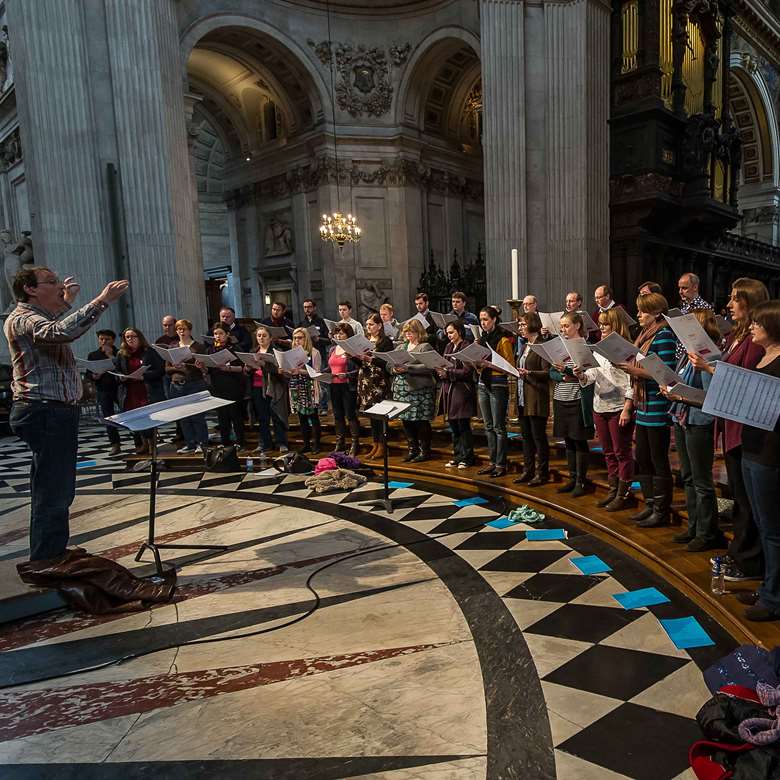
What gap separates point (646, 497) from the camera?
171 inches

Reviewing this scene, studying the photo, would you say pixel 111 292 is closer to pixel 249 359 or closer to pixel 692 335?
pixel 692 335

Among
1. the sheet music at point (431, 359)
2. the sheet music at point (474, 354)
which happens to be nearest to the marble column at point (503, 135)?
the sheet music at point (431, 359)

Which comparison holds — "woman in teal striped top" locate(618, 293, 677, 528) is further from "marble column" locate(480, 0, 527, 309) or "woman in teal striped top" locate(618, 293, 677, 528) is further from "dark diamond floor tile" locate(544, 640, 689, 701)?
"marble column" locate(480, 0, 527, 309)

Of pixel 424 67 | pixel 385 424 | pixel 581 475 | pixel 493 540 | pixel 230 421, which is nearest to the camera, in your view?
pixel 493 540

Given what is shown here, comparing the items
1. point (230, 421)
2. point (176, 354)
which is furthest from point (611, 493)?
point (230, 421)

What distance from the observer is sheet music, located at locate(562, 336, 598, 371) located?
170 inches

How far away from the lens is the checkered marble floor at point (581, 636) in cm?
220

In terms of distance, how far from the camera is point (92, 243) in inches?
392

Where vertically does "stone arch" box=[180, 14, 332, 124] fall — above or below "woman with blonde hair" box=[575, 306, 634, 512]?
above

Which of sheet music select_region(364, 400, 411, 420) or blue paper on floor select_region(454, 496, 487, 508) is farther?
blue paper on floor select_region(454, 496, 487, 508)

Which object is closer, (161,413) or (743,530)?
(743,530)

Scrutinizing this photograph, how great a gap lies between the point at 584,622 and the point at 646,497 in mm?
1529

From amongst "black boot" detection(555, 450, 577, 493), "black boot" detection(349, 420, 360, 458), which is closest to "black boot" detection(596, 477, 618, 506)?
"black boot" detection(555, 450, 577, 493)

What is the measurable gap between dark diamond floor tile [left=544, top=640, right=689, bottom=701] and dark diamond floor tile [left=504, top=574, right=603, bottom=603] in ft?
2.01
